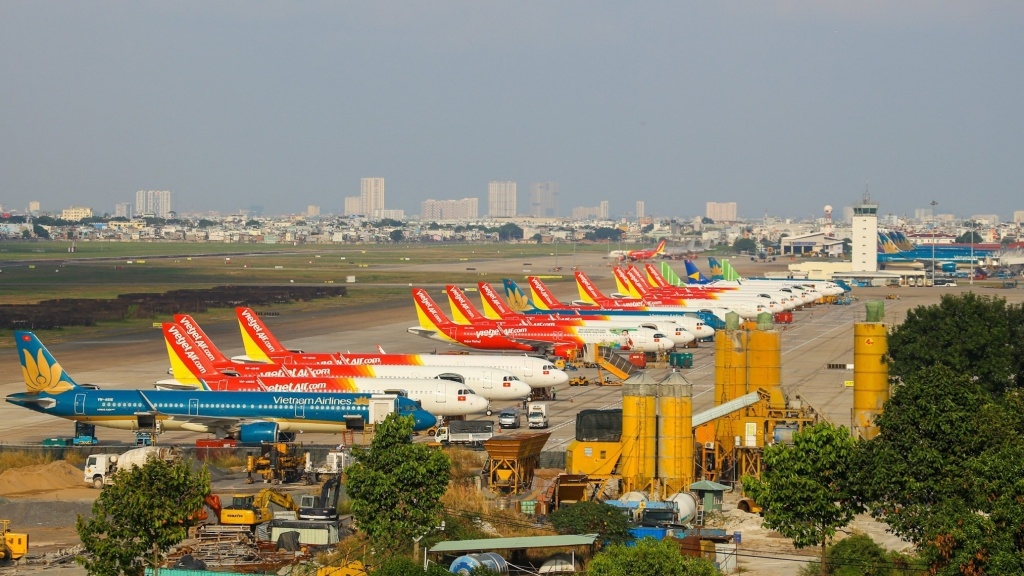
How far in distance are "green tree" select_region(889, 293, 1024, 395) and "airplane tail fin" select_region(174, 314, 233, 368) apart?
45.3 m

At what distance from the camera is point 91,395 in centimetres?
7712

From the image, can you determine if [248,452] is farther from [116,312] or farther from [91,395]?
[116,312]

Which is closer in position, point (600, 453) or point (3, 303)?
point (600, 453)

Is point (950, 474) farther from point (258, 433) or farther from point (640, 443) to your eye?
point (258, 433)

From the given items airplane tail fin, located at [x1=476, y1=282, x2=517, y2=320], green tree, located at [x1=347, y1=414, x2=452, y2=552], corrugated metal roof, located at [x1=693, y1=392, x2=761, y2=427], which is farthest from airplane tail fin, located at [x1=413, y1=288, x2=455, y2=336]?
green tree, located at [x1=347, y1=414, x2=452, y2=552]

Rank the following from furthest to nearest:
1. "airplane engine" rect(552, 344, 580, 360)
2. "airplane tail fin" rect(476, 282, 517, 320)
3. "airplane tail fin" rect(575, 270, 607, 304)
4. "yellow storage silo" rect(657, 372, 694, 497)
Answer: "airplane tail fin" rect(575, 270, 607, 304) < "airplane tail fin" rect(476, 282, 517, 320) < "airplane engine" rect(552, 344, 580, 360) < "yellow storage silo" rect(657, 372, 694, 497)

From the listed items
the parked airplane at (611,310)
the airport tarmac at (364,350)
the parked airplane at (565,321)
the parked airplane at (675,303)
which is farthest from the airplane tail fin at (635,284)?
the parked airplane at (565,321)

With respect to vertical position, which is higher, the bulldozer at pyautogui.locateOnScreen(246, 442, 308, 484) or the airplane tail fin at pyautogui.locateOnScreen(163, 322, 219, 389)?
the airplane tail fin at pyautogui.locateOnScreen(163, 322, 219, 389)

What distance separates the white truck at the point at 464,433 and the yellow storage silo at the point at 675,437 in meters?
18.2

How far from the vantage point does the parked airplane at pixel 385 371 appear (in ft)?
291

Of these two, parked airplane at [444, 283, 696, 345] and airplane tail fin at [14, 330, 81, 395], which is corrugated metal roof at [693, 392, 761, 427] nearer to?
airplane tail fin at [14, 330, 81, 395]

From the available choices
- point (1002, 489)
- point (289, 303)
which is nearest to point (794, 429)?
point (1002, 489)

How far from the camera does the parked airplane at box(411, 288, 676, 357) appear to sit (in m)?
125

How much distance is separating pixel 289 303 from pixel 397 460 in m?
141
